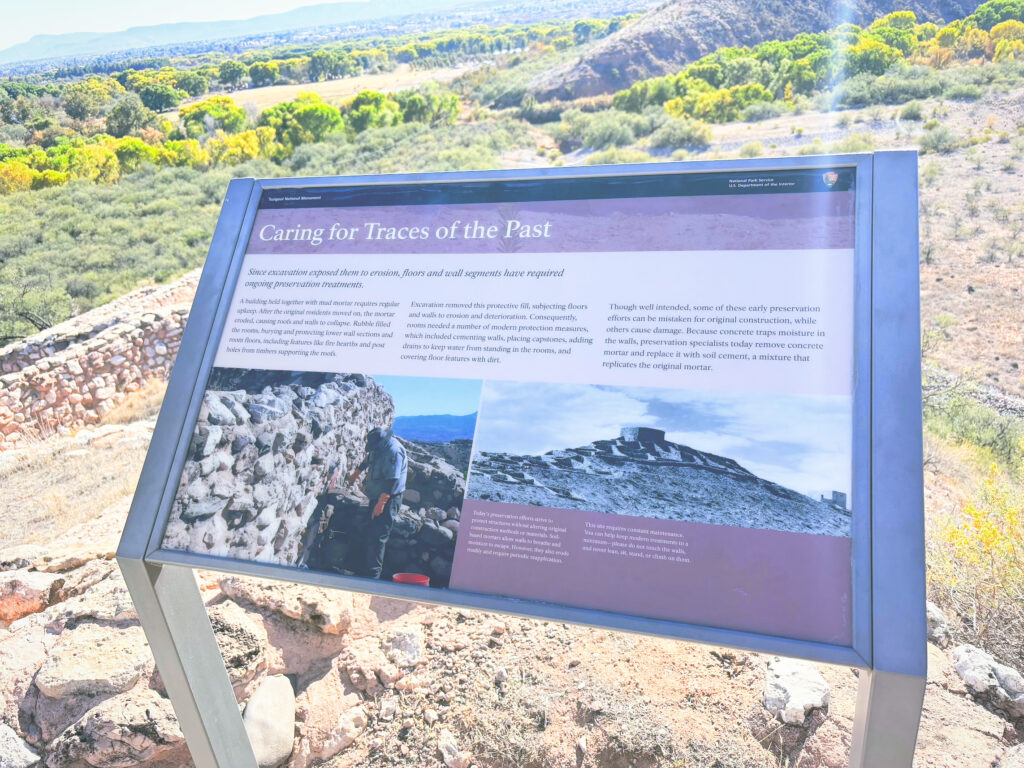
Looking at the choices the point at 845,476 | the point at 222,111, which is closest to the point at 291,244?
the point at 845,476

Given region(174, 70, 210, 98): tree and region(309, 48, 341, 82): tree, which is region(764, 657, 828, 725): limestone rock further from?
region(309, 48, 341, 82): tree

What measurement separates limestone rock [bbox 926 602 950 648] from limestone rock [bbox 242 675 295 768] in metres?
2.56

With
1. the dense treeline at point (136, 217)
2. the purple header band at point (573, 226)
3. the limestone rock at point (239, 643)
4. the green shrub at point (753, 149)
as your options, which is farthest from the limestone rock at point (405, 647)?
the green shrub at point (753, 149)

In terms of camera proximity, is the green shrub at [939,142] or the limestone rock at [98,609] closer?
the limestone rock at [98,609]

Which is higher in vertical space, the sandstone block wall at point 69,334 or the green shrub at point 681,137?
the green shrub at point 681,137

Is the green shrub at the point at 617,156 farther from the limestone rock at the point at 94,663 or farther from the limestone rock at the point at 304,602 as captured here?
the limestone rock at the point at 94,663

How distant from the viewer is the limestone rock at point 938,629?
103 inches

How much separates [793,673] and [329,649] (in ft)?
6.13

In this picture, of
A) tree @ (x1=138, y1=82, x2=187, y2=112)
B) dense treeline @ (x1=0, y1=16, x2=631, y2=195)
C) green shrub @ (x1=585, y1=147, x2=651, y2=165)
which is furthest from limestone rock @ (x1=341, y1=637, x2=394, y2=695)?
tree @ (x1=138, y1=82, x2=187, y2=112)

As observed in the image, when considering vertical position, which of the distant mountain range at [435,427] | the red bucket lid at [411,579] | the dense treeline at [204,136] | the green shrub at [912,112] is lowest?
the green shrub at [912,112]

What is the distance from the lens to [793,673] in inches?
92.7

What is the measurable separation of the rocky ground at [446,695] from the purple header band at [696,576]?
1.18 meters

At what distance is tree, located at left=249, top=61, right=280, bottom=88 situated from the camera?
4816 centimetres

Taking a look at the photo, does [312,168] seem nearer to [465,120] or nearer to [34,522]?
[465,120]
